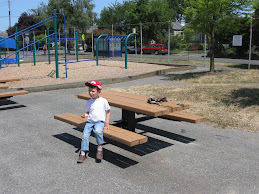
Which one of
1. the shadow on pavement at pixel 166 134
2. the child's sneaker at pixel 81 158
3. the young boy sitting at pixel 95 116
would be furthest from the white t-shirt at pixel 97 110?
the shadow on pavement at pixel 166 134

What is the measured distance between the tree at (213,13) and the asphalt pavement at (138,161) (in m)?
8.92

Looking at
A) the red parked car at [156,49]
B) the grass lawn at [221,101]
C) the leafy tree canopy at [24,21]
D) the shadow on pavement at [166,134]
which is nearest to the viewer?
the shadow on pavement at [166,134]

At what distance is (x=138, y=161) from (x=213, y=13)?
11.3 meters

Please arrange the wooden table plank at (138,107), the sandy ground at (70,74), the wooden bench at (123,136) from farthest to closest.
A: the sandy ground at (70,74), the wooden table plank at (138,107), the wooden bench at (123,136)

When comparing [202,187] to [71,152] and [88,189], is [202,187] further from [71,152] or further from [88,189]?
[71,152]

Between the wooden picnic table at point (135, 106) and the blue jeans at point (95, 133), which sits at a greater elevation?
the wooden picnic table at point (135, 106)

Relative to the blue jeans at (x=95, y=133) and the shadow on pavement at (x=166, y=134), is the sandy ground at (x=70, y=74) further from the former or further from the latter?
the blue jeans at (x=95, y=133)

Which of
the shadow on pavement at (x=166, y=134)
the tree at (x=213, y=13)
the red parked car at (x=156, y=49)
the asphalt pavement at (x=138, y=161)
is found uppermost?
the tree at (x=213, y=13)

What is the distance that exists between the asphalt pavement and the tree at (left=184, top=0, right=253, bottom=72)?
29.3 ft

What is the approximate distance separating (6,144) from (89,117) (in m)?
1.72

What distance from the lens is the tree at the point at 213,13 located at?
13.8 m

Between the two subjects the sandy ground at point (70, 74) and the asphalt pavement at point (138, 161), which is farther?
the sandy ground at point (70, 74)

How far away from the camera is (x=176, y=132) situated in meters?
5.96

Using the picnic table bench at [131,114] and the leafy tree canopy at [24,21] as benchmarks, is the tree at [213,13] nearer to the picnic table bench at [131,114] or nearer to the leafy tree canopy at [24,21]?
the picnic table bench at [131,114]
